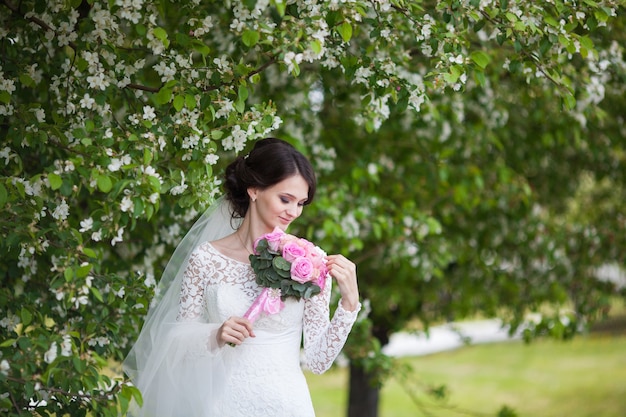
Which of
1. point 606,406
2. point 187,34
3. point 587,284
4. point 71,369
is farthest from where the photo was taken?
point 606,406

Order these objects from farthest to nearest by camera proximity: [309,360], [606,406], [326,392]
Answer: [326,392] < [606,406] < [309,360]

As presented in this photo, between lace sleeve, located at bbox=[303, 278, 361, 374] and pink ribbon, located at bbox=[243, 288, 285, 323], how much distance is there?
0.18 meters

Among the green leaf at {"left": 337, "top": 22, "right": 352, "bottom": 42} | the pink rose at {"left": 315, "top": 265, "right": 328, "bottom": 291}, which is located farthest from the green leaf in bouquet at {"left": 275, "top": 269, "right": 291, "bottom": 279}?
the green leaf at {"left": 337, "top": 22, "right": 352, "bottom": 42}

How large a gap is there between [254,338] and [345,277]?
445 millimetres

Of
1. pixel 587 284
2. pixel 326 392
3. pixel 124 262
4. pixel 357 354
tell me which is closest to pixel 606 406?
pixel 326 392

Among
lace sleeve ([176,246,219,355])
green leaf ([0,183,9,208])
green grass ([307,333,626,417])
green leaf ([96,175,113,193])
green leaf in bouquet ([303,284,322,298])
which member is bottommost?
green grass ([307,333,626,417])

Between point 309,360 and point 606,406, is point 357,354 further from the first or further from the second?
point 606,406

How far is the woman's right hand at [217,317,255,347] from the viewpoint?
109 inches

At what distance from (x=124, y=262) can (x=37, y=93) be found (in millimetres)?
949

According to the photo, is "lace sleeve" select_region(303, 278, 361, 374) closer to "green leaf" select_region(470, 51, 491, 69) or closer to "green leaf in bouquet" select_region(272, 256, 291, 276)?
"green leaf in bouquet" select_region(272, 256, 291, 276)

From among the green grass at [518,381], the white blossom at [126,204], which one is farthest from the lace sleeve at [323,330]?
the green grass at [518,381]

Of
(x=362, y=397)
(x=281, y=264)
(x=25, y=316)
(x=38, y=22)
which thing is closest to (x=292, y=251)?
(x=281, y=264)

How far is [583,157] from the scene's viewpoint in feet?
22.0

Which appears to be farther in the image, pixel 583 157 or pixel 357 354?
pixel 583 157
